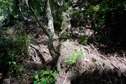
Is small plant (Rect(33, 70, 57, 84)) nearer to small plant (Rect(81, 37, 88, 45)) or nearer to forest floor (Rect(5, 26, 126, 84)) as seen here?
forest floor (Rect(5, 26, 126, 84))

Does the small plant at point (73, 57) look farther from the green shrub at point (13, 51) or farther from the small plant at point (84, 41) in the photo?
the green shrub at point (13, 51)

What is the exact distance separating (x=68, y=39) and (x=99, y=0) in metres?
2.84

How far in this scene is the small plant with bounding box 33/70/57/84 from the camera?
4.26 metres

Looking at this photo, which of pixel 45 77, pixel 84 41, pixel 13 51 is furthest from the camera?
pixel 84 41

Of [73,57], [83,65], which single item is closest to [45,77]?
[73,57]

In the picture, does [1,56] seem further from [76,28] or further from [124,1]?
[124,1]

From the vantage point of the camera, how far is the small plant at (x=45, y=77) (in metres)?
4.26

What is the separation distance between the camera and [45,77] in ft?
14.9

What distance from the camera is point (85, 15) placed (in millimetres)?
7168

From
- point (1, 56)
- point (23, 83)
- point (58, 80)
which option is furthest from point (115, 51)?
point (1, 56)

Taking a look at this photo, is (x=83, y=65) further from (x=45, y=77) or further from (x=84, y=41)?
(x=45, y=77)

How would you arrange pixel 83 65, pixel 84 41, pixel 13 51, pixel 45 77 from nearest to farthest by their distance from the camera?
1. pixel 45 77
2. pixel 83 65
3. pixel 13 51
4. pixel 84 41

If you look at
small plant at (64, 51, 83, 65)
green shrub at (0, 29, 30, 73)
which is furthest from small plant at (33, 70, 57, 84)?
green shrub at (0, 29, 30, 73)

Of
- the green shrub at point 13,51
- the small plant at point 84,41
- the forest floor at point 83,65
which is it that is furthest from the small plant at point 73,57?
the green shrub at point 13,51
